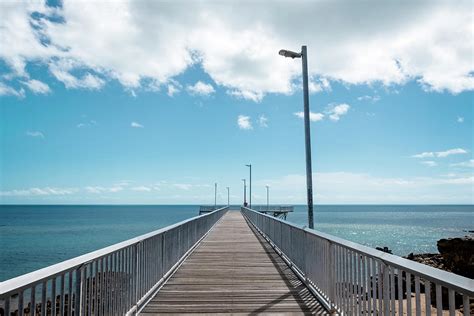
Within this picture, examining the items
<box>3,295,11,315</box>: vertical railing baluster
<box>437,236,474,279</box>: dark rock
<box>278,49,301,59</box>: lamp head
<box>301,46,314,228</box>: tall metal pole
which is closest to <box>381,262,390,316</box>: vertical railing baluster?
<box>3,295,11,315</box>: vertical railing baluster

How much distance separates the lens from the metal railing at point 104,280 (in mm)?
3068

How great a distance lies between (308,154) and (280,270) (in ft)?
9.80

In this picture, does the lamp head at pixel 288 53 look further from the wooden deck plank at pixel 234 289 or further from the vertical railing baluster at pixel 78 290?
the vertical railing baluster at pixel 78 290

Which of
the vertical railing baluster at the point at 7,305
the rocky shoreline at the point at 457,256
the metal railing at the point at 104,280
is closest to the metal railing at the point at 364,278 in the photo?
the metal railing at the point at 104,280

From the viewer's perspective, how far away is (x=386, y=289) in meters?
3.98

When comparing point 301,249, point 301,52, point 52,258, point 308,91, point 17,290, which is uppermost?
point 301,52

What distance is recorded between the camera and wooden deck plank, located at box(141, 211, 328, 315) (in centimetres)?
607

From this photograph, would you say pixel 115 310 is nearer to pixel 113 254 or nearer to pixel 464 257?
pixel 113 254

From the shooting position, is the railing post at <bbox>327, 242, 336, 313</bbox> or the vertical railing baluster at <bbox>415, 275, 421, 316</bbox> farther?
the railing post at <bbox>327, 242, 336, 313</bbox>

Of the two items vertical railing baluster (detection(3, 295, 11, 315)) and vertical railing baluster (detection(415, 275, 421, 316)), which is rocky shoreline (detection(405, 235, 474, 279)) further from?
vertical railing baluster (detection(3, 295, 11, 315))

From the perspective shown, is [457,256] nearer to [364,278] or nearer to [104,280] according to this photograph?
[364,278]

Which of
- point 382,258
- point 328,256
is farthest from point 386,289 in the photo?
point 328,256

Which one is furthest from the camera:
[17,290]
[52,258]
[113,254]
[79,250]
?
[79,250]

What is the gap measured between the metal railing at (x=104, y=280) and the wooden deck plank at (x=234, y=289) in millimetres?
399
